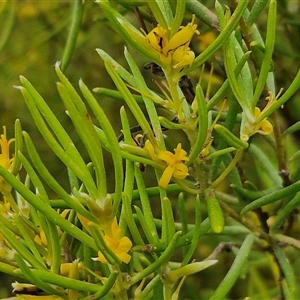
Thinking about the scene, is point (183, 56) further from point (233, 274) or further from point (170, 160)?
point (233, 274)

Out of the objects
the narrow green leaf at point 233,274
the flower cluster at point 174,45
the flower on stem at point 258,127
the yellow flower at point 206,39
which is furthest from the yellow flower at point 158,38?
the yellow flower at point 206,39

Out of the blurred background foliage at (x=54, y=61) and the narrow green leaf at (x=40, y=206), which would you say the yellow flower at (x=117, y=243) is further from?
the blurred background foliage at (x=54, y=61)

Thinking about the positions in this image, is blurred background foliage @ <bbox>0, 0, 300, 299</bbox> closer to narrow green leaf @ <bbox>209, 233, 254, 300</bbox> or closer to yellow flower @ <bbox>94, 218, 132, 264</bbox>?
narrow green leaf @ <bbox>209, 233, 254, 300</bbox>

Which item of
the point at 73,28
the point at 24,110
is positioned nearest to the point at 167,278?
the point at 73,28

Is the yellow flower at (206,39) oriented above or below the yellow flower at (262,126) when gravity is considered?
above

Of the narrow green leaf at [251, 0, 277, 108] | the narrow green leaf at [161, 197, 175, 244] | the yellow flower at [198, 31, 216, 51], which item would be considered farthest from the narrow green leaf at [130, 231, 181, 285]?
the yellow flower at [198, 31, 216, 51]

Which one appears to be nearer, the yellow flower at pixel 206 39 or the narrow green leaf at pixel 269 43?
the narrow green leaf at pixel 269 43
